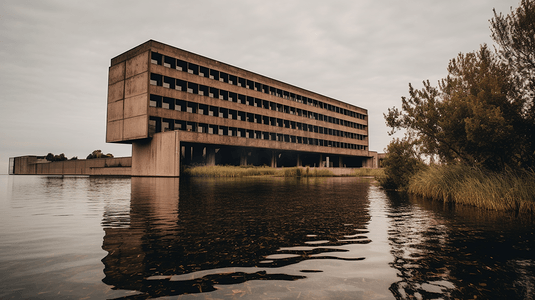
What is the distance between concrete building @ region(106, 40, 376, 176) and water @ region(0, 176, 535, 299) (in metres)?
32.1

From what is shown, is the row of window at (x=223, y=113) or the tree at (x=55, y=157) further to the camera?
the tree at (x=55, y=157)

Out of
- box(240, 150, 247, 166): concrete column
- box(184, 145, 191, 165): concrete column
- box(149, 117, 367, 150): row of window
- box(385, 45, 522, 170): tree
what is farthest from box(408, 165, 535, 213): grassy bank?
box(240, 150, 247, 166): concrete column

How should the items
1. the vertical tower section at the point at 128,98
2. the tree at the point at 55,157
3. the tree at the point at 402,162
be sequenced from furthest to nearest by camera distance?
1. the tree at the point at 55,157
2. the vertical tower section at the point at 128,98
3. the tree at the point at 402,162

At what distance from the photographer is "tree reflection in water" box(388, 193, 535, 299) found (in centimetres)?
288

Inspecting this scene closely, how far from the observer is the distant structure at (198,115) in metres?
38.3

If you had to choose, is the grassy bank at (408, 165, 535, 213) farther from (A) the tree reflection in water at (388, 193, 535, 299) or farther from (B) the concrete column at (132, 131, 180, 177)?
(B) the concrete column at (132, 131, 180, 177)

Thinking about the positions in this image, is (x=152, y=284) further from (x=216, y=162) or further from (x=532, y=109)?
(x=216, y=162)

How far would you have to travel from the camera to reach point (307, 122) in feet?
201

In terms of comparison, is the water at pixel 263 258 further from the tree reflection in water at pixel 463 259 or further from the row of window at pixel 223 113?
the row of window at pixel 223 113

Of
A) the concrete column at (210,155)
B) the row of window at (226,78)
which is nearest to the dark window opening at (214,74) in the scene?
the row of window at (226,78)

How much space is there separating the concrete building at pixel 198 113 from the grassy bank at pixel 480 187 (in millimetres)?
29407

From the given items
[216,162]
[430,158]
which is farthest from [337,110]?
[430,158]

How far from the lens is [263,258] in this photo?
3.87 m

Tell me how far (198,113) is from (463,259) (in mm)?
41078
